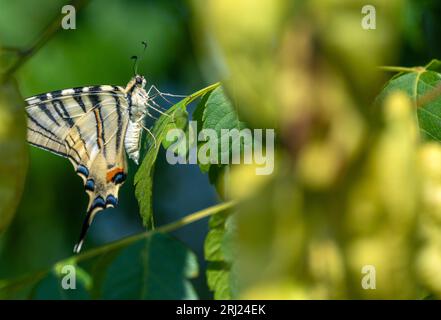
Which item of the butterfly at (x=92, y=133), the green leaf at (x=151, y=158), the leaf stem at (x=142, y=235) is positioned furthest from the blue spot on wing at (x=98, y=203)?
the leaf stem at (x=142, y=235)

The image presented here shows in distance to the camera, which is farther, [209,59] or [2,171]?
[2,171]

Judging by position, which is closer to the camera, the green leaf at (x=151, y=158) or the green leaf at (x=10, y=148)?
the green leaf at (x=10, y=148)

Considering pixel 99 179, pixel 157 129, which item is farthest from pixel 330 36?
pixel 99 179

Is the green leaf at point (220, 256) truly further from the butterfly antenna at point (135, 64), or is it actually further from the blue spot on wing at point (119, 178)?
the butterfly antenna at point (135, 64)

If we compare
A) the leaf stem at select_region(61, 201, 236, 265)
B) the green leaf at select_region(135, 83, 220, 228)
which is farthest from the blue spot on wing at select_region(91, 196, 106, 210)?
the leaf stem at select_region(61, 201, 236, 265)

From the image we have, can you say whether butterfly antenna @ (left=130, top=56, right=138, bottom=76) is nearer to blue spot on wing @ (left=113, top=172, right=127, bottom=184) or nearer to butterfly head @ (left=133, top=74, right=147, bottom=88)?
butterfly head @ (left=133, top=74, right=147, bottom=88)

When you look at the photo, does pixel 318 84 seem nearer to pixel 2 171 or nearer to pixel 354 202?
pixel 354 202
